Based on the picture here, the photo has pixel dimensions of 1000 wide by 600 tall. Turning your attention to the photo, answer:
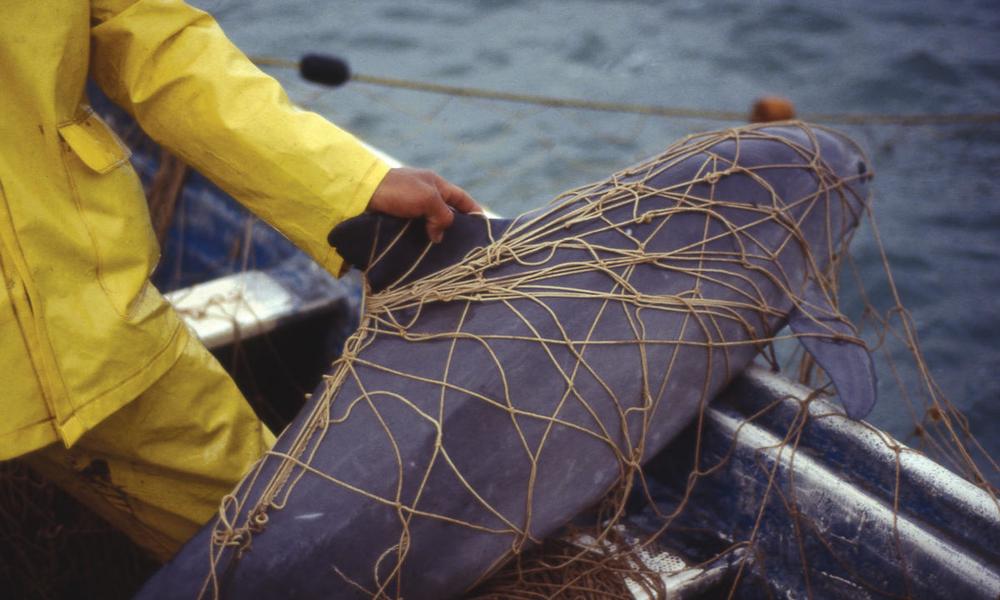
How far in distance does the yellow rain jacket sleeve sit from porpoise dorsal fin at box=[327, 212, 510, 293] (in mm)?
54

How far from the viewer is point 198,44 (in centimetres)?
244

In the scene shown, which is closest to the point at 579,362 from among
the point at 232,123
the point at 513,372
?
the point at 513,372

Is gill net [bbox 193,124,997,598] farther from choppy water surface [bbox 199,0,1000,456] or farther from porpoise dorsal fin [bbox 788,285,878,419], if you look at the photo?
choppy water surface [bbox 199,0,1000,456]

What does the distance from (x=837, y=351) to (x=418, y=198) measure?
4.91ft

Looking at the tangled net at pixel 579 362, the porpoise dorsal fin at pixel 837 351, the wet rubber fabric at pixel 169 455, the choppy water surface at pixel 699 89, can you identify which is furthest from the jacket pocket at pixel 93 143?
the choppy water surface at pixel 699 89

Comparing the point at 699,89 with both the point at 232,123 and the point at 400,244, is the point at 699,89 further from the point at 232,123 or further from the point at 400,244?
the point at 232,123

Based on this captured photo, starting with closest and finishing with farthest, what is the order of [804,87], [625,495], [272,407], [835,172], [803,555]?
[625,495] → [803,555] → [835,172] → [272,407] → [804,87]

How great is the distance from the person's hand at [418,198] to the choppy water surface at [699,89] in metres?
3.73

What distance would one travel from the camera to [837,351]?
2.98 m

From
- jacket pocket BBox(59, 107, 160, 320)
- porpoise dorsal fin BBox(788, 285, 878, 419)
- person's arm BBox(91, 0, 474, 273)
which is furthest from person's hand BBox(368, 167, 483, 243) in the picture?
porpoise dorsal fin BBox(788, 285, 878, 419)

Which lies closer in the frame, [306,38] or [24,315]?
Result: [24,315]

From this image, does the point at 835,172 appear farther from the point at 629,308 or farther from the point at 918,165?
the point at 918,165

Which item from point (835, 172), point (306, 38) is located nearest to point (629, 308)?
point (835, 172)

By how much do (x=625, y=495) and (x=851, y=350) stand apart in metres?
0.98
